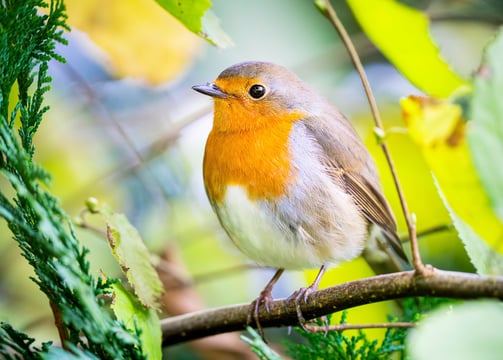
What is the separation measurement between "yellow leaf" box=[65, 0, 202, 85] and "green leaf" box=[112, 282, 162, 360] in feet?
3.86

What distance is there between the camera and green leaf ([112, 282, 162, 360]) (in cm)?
162

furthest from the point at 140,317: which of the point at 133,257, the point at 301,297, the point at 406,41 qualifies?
the point at 406,41

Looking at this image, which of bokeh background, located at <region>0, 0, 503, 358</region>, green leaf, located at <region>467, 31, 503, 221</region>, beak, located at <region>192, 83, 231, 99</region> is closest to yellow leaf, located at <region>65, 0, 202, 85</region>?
bokeh background, located at <region>0, 0, 503, 358</region>

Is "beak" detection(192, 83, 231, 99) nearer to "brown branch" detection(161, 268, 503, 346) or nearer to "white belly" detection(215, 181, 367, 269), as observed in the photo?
"white belly" detection(215, 181, 367, 269)

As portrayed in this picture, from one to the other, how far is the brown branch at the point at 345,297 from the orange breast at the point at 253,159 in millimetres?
461

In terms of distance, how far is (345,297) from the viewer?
1.65 metres

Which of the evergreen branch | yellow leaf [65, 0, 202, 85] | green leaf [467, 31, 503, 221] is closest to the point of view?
green leaf [467, 31, 503, 221]

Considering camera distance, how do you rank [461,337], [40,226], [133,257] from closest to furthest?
1. [461,337]
2. [40,226]
3. [133,257]

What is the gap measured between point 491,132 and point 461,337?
0.30 meters

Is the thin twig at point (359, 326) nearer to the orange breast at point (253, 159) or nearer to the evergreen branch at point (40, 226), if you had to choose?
the evergreen branch at point (40, 226)

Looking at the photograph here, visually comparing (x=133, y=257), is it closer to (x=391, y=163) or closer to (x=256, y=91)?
(x=391, y=163)

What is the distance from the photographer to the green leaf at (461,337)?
75 cm

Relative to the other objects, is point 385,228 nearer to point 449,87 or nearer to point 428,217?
point 428,217

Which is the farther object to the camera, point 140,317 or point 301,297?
point 301,297
